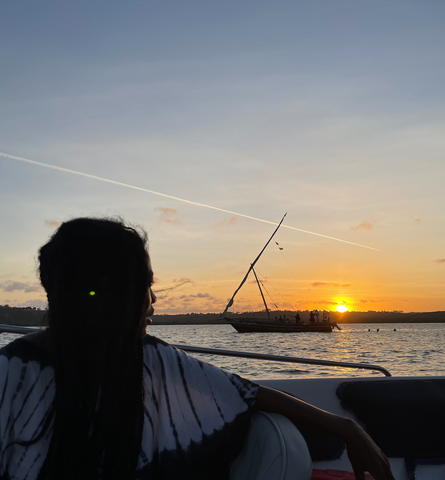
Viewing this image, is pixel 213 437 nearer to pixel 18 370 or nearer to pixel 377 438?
pixel 18 370

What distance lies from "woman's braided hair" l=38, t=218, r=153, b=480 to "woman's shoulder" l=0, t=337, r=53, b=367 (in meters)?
0.03

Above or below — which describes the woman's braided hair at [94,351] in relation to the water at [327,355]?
above

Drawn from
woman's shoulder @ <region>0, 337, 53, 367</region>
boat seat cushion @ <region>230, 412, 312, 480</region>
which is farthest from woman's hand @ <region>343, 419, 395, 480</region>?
woman's shoulder @ <region>0, 337, 53, 367</region>

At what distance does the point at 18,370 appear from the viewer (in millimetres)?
1019

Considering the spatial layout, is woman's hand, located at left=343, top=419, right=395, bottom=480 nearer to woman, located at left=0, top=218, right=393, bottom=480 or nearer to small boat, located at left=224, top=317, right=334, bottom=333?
woman, located at left=0, top=218, right=393, bottom=480

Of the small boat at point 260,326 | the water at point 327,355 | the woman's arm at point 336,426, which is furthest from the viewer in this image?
the small boat at point 260,326

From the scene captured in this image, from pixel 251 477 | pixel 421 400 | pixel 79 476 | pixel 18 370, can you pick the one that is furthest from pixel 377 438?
pixel 18 370

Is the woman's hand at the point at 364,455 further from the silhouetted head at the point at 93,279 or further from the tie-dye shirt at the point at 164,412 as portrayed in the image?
the silhouetted head at the point at 93,279

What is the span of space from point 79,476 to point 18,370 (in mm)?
283

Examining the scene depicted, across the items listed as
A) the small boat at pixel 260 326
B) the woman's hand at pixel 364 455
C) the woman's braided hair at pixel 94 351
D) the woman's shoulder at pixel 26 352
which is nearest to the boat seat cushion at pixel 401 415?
the woman's hand at pixel 364 455

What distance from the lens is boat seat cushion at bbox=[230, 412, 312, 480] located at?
42.8 inches

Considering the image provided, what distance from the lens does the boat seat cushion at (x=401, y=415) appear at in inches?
93.5

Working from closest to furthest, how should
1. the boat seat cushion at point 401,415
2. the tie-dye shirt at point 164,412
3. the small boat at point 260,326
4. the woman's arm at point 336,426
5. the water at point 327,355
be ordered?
1. the tie-dye shirt at point 164,412
2. the woman's arm at point 336,426
3. the boat seat cushion at point 401,415
4. the water at point 327,355
5. the small boat at point 260,326

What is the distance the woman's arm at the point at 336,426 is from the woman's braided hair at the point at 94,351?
0.36 m
